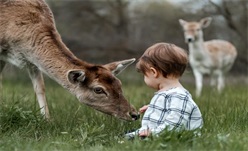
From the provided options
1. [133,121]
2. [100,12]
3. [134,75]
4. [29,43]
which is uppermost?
[29,43]

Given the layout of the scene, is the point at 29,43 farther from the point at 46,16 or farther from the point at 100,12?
the point at 100,12

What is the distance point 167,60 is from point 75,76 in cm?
143

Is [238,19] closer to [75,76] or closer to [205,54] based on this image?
[205,54]

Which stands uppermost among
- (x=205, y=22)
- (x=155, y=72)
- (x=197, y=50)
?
(x=155, y=72)

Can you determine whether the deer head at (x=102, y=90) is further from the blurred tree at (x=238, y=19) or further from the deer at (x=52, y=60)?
the blurred tree at (x=238, y=19)

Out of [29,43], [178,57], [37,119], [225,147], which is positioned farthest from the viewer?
[29,43]

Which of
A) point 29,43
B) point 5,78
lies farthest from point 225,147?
point 5,78

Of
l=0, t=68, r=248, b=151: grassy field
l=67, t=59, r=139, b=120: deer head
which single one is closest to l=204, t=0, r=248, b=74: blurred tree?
l=0, t=68, r=248, b=151: grassy field

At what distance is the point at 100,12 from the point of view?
1695 cm

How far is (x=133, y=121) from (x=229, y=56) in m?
9.24

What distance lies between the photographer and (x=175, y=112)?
4.95 m

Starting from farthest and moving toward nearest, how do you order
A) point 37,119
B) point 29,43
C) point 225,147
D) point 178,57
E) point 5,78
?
point 5,78, point 29,43, point 37,119, point 178,57, point 225,147

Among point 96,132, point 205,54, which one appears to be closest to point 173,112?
point 96,132

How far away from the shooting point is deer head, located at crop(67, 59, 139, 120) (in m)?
6.02
